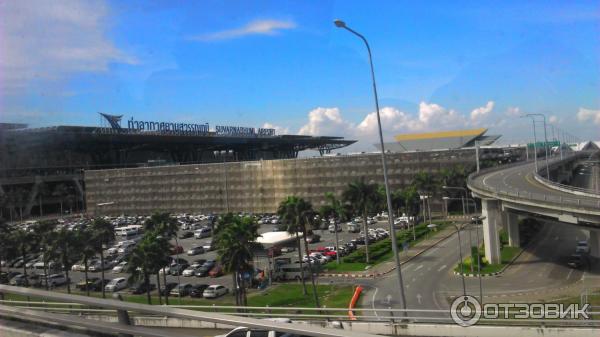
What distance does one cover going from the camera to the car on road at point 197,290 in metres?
27.8

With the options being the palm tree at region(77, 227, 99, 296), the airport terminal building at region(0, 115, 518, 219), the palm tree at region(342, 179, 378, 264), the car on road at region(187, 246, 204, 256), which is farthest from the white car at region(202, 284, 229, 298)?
the airport terminal building at region(0, 115, 518, 219)

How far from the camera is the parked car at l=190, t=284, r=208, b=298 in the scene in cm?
2785

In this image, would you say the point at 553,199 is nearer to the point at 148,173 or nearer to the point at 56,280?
the point at 56,280

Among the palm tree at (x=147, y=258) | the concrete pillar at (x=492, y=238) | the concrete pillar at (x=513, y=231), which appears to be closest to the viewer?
the palm tree at (x=147, y=258)

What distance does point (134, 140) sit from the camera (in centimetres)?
8544

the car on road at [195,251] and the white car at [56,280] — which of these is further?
the car on road at [195,251]

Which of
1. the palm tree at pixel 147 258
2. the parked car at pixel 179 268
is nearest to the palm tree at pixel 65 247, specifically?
the palm tree at pixel 147 258

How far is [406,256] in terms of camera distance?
35.1 m

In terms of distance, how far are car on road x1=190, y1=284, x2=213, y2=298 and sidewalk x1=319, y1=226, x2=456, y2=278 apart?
25.8 feet

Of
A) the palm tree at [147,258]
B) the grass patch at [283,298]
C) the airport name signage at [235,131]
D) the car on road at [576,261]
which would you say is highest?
the airport name signage at [235,131]

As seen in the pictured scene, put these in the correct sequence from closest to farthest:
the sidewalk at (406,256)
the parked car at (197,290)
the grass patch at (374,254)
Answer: the parked car at (197,290)
the sidewalk at (406,256)
the grass patch at (374,254)

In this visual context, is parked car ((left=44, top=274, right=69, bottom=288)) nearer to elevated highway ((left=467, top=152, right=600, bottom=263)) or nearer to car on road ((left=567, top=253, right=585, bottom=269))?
elevated highway ((left=467, top=152, right=600, bottom=263))

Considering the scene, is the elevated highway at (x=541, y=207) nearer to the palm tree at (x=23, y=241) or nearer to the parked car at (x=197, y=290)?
the parked car at (x=197, y=290)

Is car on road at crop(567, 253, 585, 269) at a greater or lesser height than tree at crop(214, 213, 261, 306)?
lesser
